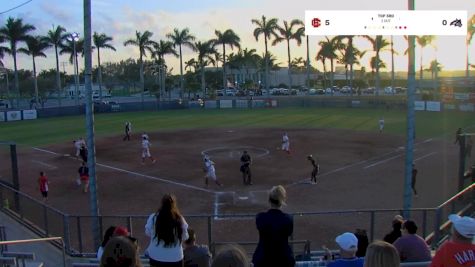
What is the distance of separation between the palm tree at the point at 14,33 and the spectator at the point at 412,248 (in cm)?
8104

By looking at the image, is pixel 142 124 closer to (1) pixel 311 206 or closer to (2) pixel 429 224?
(1) pixel 311 206

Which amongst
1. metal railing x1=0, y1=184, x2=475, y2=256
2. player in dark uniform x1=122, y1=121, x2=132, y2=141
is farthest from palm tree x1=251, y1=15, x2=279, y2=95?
metal railing x1=0, y1=184, x2=475, y2=256

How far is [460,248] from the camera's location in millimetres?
4824

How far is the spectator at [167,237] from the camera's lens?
612 cm

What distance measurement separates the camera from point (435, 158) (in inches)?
1175

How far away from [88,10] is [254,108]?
62.9m

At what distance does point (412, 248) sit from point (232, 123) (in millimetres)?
44648

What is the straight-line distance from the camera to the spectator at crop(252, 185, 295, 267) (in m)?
5.82

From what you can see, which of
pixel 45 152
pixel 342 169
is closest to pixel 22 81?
pixel 45 152

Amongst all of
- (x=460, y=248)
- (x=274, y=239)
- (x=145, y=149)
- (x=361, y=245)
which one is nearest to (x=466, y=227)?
(x=460, y=248)

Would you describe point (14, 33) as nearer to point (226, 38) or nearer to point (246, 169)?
point (226, 38)

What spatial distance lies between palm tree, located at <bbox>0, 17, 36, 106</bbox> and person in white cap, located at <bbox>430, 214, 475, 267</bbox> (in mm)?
82716

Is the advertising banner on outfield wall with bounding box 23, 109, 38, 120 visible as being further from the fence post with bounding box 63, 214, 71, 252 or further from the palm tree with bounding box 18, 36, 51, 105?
the fence post with bounding box 63, 214, 71, 252

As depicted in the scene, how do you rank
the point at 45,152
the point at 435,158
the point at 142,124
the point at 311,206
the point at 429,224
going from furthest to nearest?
the point at 142,124, the point at 45,152, the point at 435,158, the point at 311,206, the point at 429,224
